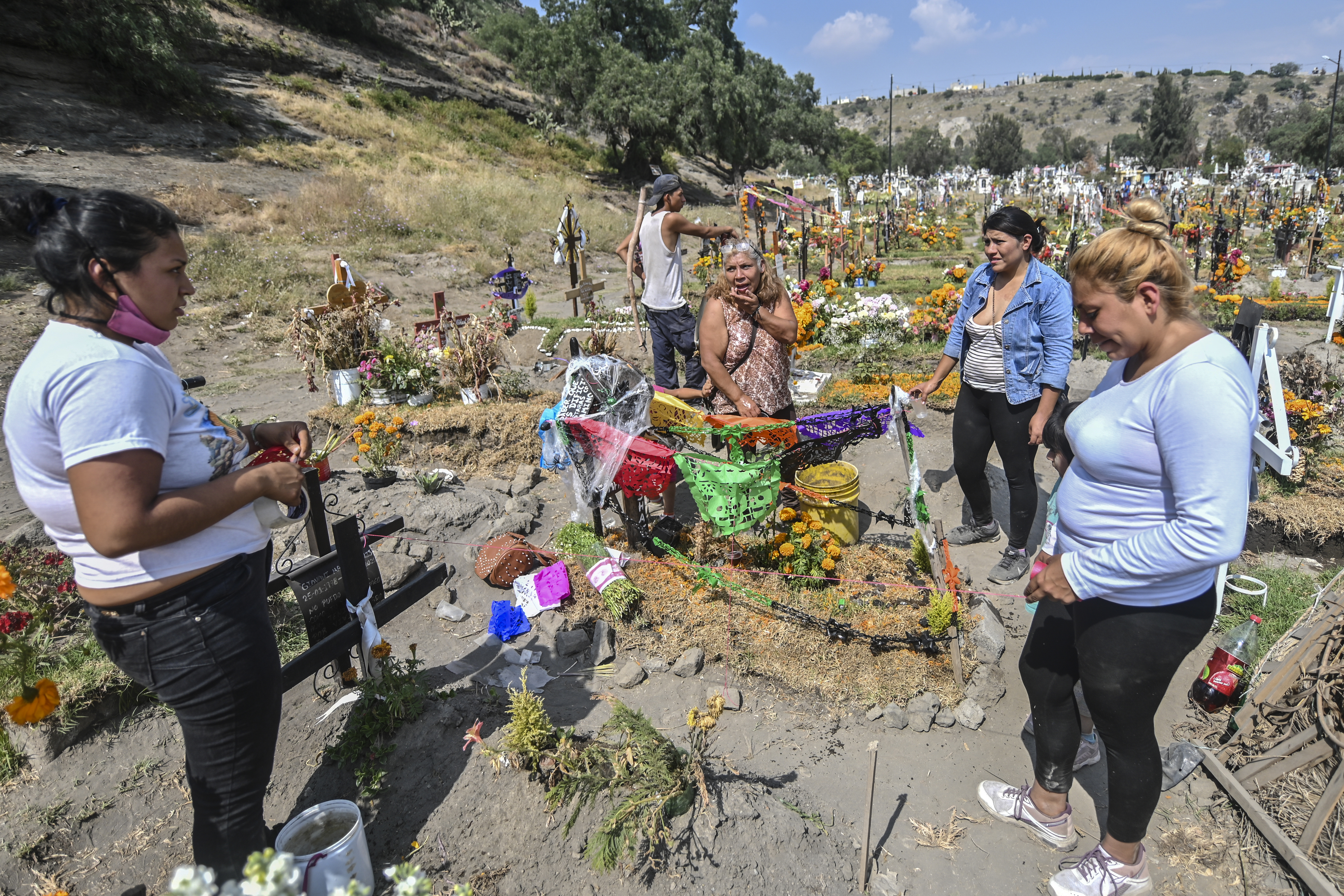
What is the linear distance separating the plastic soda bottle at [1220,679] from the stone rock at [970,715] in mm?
922

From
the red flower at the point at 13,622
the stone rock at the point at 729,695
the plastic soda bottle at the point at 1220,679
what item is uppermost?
the red flower at the point at 13,622

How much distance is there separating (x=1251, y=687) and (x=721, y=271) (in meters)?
3.17

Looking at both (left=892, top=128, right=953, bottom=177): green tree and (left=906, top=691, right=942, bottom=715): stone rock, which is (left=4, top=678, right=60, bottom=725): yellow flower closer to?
(left=906, top=691, right=942, bottom=715): stone rock

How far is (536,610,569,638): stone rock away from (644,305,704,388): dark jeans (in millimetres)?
2298

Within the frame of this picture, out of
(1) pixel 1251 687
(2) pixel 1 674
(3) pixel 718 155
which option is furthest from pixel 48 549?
(3) pixel 718 155

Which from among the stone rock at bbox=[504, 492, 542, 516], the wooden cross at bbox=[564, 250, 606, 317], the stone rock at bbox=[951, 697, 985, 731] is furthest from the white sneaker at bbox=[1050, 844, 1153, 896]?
the wooden cross at bbox=[564, 250, 606, 317]

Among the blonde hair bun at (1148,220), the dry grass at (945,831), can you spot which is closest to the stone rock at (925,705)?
the dry grass at (945,831)

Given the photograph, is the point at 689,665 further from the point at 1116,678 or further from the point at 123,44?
Result: the point at 123,44

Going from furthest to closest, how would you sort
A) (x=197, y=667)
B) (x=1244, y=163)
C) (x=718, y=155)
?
(x=1244, y=163) < (x=718, y=155) < (x=197, y=667)

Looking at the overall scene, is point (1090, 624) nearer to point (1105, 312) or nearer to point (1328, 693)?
point (1105, 312)

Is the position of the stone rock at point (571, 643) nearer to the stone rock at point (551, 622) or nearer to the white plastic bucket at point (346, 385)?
Answer: the stone rock at point (551, 622)

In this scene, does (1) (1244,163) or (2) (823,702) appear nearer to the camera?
(2) (823,702)

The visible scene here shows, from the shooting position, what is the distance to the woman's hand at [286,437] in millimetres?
2365

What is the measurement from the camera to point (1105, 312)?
1916 millimetres
